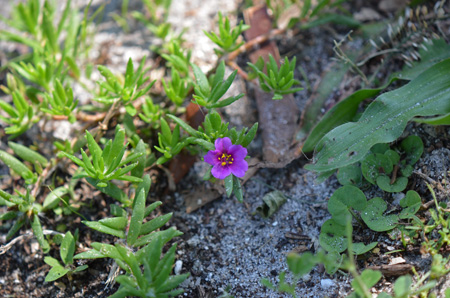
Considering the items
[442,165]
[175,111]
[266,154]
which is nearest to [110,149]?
[175,111]

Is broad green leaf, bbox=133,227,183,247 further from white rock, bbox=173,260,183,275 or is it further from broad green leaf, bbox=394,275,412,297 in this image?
broad green leaf, bbox=394,275,412,297

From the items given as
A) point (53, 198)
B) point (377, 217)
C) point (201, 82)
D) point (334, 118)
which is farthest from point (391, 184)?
point (53, 198)

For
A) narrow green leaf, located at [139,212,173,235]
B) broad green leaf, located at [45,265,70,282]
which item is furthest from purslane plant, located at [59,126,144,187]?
broad green leaf, located at [45,265,70,282]

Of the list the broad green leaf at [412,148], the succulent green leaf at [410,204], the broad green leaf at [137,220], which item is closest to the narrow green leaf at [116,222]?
the broad green leaf at [137,220]

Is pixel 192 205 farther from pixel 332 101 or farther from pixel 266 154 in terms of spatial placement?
pixel 332 101

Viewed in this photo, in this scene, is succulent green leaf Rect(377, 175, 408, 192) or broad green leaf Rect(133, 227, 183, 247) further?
succulent green leaf Rect(377, 175, 408, 192)

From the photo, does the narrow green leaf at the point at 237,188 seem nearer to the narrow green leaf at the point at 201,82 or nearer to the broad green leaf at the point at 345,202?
the broad green leaf at the point at 345,202
